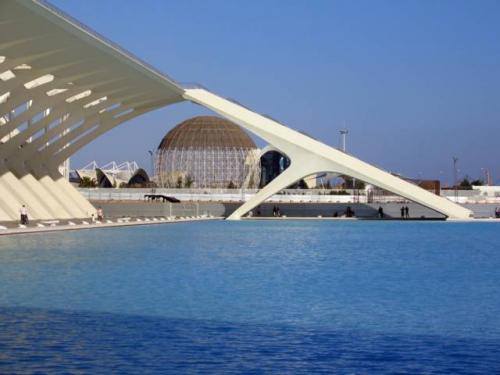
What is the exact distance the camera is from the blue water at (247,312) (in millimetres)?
10531

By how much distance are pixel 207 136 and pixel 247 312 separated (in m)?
93.3

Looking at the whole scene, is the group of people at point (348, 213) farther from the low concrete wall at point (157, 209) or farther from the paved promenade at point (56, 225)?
the paved promenade at point (56, 225)

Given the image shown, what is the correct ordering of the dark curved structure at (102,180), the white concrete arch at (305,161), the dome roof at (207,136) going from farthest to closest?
1. the dark curved structure at (102,180)
2. the dome roof at (207,136)
3. the white concrete arch at (305,161)

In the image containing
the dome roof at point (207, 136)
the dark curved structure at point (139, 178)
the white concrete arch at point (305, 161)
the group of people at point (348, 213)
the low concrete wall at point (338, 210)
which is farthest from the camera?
the dark curved structure at point (139, 178)

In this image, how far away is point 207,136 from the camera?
351 ft

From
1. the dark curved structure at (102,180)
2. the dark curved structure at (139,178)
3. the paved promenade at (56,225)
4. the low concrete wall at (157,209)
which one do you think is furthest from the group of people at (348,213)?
the dark curved structure at (102,180)

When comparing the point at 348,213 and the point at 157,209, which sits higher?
the point at 157,209

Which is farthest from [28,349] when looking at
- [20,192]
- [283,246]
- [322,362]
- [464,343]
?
[20,192]

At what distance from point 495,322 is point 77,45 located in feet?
88.6

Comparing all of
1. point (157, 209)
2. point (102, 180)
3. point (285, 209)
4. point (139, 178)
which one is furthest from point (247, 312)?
point (139, 178)

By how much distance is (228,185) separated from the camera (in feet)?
348

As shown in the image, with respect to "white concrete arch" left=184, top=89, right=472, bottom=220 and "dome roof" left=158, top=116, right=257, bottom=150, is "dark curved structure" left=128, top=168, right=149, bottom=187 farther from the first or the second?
Result: "white concrete arch" left=184, top=89, right=472, bottom=220

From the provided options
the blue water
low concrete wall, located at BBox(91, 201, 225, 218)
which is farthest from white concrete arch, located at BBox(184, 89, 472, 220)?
the blue water

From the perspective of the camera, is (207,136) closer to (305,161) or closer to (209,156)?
(209,156)
